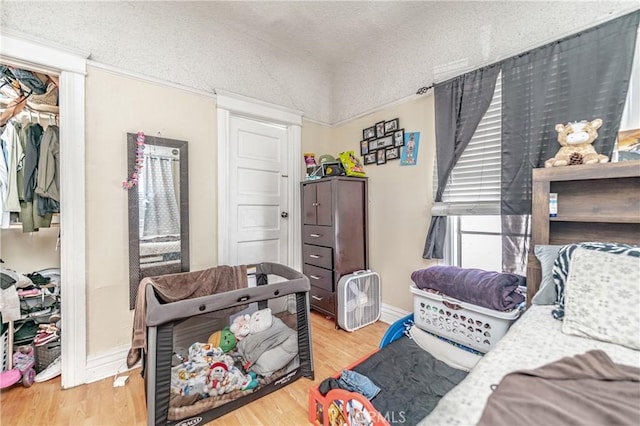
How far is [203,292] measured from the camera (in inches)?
77.8

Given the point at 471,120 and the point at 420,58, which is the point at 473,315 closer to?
the point at 471,120

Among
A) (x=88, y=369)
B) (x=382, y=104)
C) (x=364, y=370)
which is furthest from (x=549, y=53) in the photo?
(x=88, y=369)

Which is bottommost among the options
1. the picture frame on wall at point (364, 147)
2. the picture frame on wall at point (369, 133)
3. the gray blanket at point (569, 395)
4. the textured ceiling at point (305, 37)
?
the gray blanket at point (569, 395)

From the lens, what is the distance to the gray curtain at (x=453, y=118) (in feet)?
6.30

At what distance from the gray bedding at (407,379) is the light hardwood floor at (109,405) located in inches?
13.6

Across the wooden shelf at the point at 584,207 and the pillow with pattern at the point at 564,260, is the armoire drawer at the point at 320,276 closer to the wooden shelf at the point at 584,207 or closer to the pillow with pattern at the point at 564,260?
the wooden shelf at the point at 584,207

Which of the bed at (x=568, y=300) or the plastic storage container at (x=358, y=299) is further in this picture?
the plastic storage container at (x=358, y=299)

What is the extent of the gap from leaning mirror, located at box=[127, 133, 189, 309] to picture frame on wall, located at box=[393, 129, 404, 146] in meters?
1.86

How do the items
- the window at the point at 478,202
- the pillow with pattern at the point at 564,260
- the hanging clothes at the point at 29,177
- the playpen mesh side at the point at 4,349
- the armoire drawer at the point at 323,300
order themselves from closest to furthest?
the pillow with pattern at the point at 564,260, the playpen mesh side at the point at 4,349, the hanging clothes at the point at 29,177, the window at the point at 478,202, the armoire drawer at the point at 323,300

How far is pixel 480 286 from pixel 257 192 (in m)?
2.04

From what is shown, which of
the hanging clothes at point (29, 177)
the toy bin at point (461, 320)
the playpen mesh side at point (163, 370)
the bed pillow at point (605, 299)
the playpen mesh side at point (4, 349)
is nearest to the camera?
the bed pillow at point (605, 299)

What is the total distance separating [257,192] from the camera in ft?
8.80

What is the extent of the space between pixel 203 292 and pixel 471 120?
2366 mm

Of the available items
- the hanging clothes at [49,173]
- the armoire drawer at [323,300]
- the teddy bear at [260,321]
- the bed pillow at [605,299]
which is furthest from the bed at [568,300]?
the hanging clothes at [49,173]
